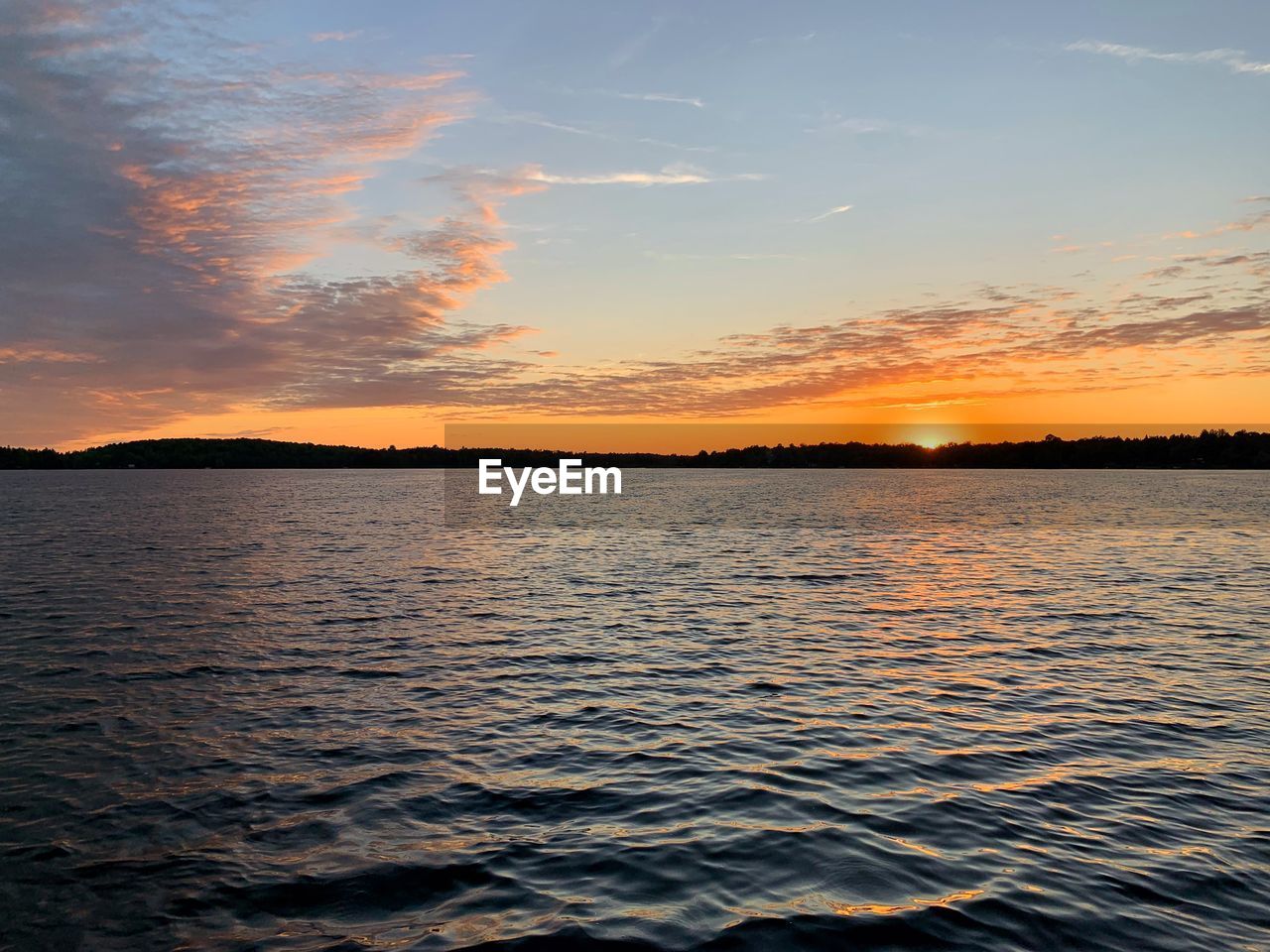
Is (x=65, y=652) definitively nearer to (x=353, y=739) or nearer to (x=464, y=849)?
(x=353, y=739)

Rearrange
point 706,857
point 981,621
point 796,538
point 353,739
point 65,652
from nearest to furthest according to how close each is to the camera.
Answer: point 706,857, point 353,739, point 65,652, point 981,621, point 796,538

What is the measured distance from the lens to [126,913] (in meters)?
10.4

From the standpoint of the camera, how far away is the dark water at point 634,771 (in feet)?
34.1

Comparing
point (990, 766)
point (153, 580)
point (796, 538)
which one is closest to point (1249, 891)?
point (990, 766)

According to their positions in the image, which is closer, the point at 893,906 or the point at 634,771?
the point at 893,906

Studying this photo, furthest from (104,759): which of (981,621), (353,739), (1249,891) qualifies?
(981,621)

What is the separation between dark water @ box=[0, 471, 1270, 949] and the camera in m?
10.4

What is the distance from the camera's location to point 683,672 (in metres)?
23.9

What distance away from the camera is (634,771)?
1557cm

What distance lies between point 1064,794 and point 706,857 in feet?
24.5

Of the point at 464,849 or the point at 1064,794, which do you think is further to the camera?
the point at 1064,794

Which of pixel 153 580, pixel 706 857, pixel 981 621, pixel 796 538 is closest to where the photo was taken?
pixel 706 857

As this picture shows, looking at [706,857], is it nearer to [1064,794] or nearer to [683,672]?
[1064,794]

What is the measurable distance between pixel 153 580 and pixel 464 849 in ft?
132
